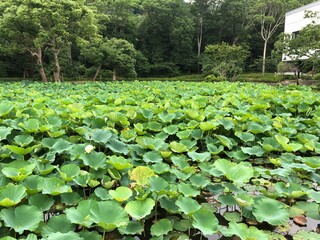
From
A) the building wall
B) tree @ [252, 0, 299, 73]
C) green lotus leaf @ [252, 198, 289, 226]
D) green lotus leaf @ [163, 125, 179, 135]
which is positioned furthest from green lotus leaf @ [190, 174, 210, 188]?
tree @ [252, 0, 299, 73]

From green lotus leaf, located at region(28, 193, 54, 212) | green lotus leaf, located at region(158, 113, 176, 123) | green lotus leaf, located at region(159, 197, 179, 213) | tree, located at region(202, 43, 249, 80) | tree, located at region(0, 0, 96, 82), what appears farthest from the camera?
tree, located at region(202, 43, 249, 80)

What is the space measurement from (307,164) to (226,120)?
129 cm

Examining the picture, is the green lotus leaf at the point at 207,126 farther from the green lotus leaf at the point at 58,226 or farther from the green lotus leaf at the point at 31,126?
the green lotus leaf at the point at 58,226

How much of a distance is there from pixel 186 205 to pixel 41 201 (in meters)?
0.91

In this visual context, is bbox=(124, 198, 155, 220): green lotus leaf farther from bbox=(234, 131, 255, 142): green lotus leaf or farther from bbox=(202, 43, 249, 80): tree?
bbox=(202, 43, 249, 80): tree

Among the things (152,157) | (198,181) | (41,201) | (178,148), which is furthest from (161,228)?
(178,148)

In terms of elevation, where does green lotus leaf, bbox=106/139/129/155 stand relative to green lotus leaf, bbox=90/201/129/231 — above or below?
above

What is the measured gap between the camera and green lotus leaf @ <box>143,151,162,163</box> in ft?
8.48

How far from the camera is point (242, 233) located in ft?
5.46

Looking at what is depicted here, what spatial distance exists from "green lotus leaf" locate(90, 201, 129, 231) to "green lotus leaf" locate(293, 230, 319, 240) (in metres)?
1.14

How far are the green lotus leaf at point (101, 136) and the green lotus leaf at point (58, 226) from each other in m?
1.08

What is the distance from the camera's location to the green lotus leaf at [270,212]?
6.17 ft

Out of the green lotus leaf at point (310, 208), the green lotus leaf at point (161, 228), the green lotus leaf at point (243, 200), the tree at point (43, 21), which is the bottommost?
the green lotus leaf at point (310, 208)

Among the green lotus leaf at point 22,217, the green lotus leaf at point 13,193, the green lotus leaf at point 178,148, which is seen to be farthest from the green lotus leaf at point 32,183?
the green lotus leaf at point 178,148
